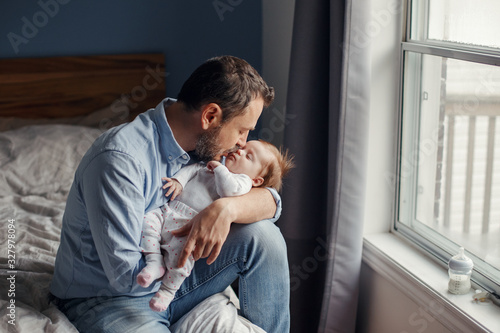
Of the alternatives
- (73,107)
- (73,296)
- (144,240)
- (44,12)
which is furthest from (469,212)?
(44,12)

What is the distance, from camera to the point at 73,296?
4.96ft

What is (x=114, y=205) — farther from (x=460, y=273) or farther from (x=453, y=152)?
(x=453, y=152)

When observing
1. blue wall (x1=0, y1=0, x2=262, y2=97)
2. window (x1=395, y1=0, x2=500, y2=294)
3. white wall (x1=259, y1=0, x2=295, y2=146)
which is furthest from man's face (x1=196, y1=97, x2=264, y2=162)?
blue wall (x1=0, y1=0, x2=262, y2=97)

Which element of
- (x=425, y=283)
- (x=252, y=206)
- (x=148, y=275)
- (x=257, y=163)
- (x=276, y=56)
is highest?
(x=276, y=56)

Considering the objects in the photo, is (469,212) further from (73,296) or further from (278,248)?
(73,296)

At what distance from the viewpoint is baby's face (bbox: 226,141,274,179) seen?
168cm

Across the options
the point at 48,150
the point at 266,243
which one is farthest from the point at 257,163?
the point at 48,150

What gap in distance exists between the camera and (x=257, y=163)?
1.69m

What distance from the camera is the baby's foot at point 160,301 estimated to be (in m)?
1.40

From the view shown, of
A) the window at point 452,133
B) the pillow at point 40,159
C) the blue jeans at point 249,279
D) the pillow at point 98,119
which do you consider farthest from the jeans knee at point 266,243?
the pillow at point 98,119

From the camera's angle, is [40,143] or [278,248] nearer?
[278,248]

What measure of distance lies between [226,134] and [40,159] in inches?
43.4

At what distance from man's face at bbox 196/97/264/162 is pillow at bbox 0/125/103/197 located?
37.0 inches

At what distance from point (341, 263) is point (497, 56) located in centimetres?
86
